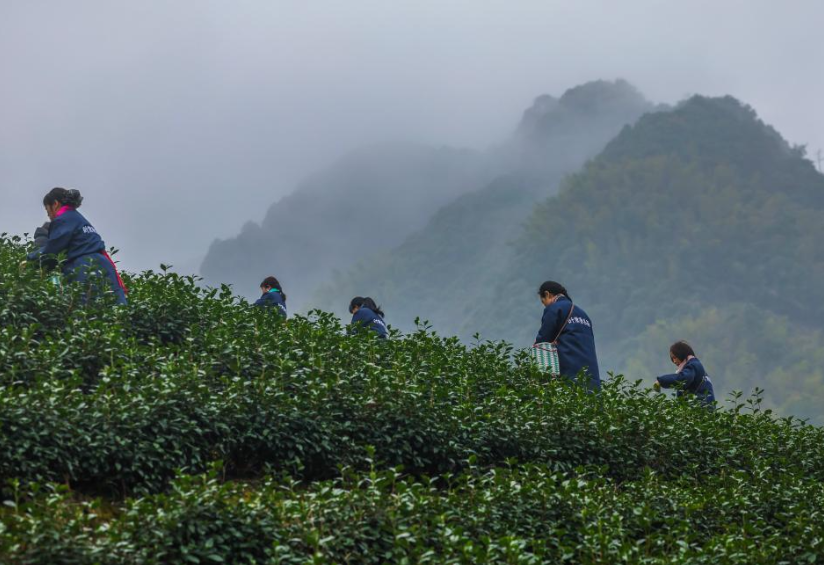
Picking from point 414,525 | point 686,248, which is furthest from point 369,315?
point 686,248

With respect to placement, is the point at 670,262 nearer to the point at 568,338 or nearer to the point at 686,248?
the point at 686,248

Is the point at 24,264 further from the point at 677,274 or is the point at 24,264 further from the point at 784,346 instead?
the point at 677,274

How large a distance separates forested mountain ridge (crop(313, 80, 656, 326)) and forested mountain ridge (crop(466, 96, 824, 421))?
21.9 feet

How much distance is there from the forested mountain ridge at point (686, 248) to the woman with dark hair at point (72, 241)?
77.0 meters

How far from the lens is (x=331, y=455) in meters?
7.86

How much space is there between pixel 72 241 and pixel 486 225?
117m

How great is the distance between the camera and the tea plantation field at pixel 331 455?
620cm

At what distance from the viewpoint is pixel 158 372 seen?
8.23 m

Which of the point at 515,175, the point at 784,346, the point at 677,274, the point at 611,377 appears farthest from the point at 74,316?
the point at 515,175

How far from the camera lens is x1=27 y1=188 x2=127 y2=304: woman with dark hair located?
1053 cm

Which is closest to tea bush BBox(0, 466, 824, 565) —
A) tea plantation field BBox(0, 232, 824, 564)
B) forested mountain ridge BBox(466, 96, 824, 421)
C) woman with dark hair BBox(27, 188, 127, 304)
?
tea plantation field BBox(0, 232, 824, 564)

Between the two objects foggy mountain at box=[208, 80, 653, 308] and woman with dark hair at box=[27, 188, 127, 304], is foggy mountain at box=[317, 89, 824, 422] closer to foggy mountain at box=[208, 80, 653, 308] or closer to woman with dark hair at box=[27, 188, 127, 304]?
foggy mountain at box=[208, 80, 653, 308]

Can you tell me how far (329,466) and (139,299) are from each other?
317cm

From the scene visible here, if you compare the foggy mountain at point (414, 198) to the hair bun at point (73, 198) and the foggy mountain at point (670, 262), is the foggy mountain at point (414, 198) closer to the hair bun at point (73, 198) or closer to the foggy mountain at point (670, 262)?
the foggy mountain at point (670, 262)
